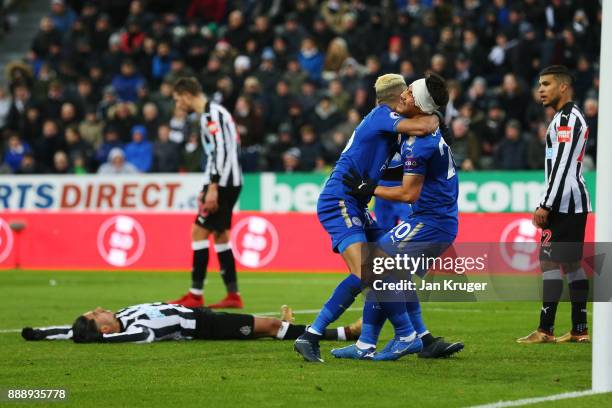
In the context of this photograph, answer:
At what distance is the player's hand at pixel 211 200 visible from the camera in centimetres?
1375

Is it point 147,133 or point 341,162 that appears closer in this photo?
point 341,162

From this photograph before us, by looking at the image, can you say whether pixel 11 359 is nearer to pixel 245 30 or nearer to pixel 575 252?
pixel 575 252

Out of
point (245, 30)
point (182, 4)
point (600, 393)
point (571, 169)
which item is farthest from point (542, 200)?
point (182, 4)

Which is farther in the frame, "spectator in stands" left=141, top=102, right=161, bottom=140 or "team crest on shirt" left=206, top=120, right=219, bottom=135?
"spectator in stands" left=141, top=102, right=161, bottom=140

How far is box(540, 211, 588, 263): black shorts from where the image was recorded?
→ 1033cm

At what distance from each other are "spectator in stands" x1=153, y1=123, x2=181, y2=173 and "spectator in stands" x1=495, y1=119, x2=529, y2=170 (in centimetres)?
630

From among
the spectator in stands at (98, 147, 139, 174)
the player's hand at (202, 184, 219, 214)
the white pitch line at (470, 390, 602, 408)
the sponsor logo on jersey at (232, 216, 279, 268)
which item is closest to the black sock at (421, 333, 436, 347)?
the white pitch line at (470, 390, 602, 408)

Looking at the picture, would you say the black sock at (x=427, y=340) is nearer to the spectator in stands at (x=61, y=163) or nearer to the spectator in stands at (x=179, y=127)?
the spectator in stands at (x=179, y=127)

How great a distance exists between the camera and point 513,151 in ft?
70.9

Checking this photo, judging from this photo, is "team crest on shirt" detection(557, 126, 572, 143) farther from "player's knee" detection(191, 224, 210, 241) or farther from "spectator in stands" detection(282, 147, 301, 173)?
"spectator in stands" detection(282, 147, 301, 173)

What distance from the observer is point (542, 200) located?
1032 cm

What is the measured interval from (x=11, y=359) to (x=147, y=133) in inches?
641

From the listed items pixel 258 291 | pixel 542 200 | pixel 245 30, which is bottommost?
pixel 258 291

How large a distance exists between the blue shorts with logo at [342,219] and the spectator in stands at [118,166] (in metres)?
15.7
